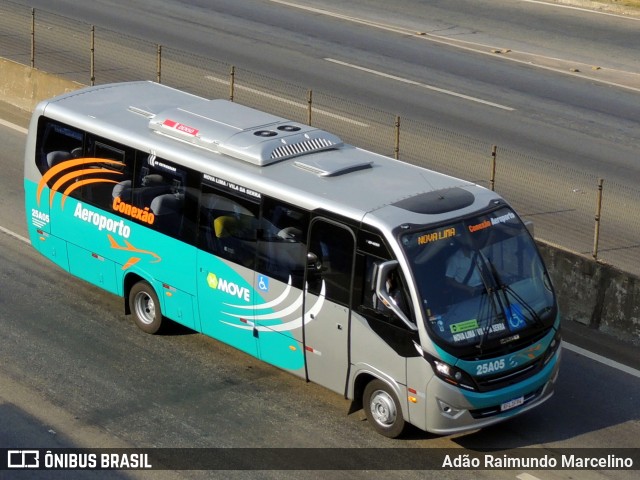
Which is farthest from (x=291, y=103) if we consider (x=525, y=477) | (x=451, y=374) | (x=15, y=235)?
(x=525, y=477)

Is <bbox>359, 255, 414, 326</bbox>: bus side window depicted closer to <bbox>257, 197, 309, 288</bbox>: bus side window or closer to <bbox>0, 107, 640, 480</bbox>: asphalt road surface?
<bbox>257, 197, 309, 288</bbox>: bus side window

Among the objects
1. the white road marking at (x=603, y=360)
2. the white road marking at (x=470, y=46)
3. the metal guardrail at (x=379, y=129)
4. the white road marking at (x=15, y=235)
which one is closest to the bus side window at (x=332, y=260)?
the white road marking at (x=603, y=360)

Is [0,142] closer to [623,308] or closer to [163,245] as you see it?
[163,245]

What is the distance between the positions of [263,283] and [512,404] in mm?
3045

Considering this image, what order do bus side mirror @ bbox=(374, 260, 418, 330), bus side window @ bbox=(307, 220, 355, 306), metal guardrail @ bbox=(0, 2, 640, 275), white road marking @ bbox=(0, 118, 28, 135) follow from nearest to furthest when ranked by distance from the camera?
bus side mirror @ bbox=(374, 260, 418, 330) < bus side window @ bbox=(307, 220, 355, 306) < metal guardrail @ bbox=(0, 2, 640, 275) < white road marking @ bbox=(0, 118, 28, 135)

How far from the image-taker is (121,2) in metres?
32.5

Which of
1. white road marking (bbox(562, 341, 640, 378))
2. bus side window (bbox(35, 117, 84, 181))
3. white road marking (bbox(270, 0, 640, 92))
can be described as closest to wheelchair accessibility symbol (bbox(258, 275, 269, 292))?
bus side window (bbox(35, 117, 84, 181))

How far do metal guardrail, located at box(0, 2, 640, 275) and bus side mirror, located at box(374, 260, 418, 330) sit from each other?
4.81m

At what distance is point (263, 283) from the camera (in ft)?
41.5

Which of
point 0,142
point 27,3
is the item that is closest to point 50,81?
point 0,142

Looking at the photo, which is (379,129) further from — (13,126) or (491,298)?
(491,298)

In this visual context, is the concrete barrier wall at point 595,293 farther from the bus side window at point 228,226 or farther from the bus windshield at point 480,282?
the bus side window at point 228,226

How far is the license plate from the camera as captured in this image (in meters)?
11.5

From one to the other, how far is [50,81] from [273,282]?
11.9m
